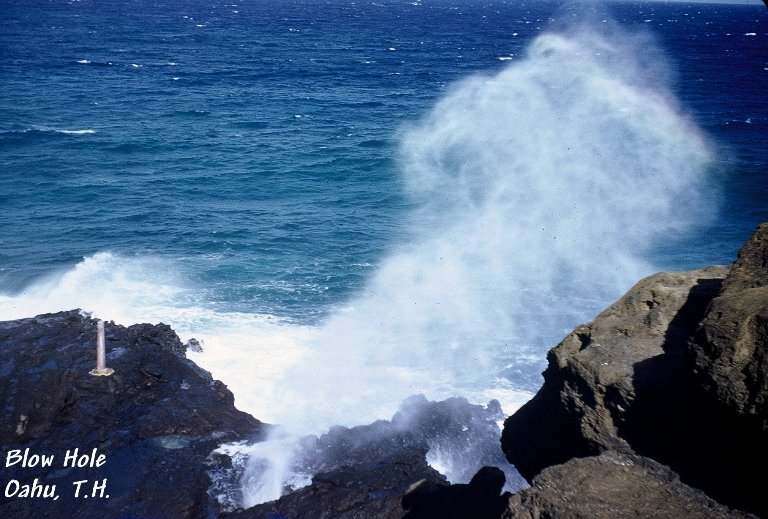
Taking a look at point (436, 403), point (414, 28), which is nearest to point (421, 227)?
point (436, 403)

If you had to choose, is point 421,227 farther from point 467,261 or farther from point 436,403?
point 436,403

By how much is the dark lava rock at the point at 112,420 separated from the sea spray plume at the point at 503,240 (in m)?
3.42

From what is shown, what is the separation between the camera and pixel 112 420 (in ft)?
46.3

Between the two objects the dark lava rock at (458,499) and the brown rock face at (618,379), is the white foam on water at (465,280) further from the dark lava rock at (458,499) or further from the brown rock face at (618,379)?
the brown rock face at (618,379)

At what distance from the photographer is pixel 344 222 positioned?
3644cm

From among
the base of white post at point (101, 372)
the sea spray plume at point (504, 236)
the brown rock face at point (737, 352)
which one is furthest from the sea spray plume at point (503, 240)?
the brown rock face at point (737, 352)

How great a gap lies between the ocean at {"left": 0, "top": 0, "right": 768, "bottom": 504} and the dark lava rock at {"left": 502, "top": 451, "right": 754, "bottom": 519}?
400 inches

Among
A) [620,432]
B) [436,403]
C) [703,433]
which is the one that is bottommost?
[436,403]

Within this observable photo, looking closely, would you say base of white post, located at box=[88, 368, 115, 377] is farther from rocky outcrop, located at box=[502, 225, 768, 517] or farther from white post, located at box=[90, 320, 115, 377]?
rocky outcrop, located at box=[502, 225, 768, 517]

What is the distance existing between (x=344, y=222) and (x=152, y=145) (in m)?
20.8

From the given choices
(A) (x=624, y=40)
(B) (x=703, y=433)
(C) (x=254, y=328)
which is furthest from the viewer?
(A) (x=624, y=40)

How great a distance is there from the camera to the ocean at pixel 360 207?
73.8ft

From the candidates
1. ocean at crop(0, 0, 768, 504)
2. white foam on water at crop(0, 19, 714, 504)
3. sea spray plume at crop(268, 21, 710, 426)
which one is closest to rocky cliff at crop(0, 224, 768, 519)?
white foam on water at crop(0, 19, 714, 504)

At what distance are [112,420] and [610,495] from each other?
11023 millimetres
